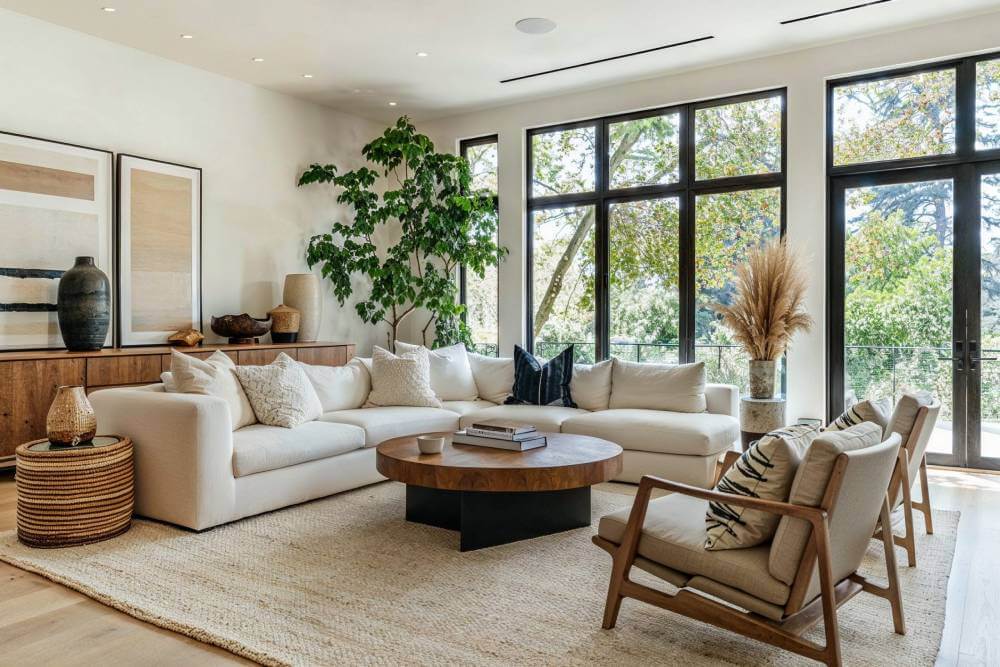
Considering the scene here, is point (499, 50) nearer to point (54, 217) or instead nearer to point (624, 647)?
point (54, 217)

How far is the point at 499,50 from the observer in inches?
212

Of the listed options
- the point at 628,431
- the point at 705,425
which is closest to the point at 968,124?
the point at 705,425

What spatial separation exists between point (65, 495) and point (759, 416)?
4.13m

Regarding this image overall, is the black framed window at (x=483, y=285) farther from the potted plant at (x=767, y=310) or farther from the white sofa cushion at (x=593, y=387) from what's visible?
the potted plant at (x=767, y=310)

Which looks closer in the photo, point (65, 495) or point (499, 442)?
point (65, 495)

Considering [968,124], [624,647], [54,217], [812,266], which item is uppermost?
[968,124]

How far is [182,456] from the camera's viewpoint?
328 centimetres

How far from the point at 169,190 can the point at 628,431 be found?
3944mm

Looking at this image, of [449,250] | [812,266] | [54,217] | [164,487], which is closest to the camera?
[164,487]

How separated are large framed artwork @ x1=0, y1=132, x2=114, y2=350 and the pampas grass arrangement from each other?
4.62 m

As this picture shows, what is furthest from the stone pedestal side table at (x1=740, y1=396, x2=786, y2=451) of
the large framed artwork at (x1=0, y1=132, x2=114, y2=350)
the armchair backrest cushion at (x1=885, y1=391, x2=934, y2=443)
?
the large framed artwork at (x1=0, y1=132, x2=114, y2=350)

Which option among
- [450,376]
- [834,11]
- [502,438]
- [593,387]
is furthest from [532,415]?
[834,11]

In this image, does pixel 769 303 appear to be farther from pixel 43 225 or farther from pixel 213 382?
pixel 43 225

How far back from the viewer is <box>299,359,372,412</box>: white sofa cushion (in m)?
4.59
